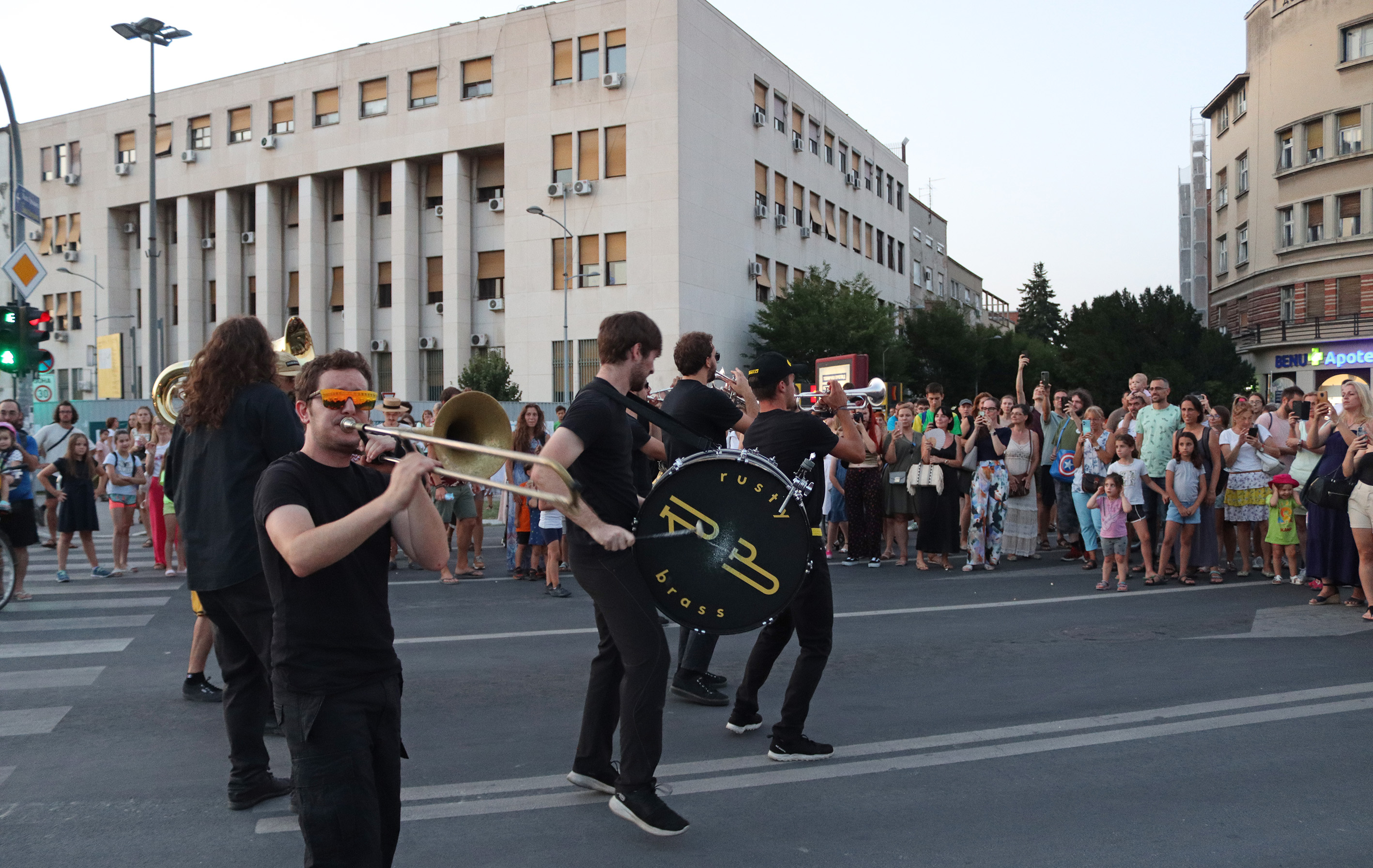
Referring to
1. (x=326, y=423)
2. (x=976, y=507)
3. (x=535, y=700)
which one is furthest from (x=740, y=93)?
(x=326, y=423)

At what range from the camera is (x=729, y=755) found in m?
5.15

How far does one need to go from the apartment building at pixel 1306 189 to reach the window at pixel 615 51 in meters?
25.7

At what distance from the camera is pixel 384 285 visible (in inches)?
1609

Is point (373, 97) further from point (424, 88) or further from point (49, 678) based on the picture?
point (49, 678)

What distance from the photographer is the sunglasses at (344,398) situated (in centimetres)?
291

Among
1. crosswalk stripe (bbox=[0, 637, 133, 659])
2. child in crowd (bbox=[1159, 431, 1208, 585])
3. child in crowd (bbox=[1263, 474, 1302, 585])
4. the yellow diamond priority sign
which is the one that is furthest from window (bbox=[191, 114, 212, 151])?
child in crowd (bbox=[1263, 474, 1302, 585])

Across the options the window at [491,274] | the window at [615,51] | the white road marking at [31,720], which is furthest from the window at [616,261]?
the white road marking at [31,720]

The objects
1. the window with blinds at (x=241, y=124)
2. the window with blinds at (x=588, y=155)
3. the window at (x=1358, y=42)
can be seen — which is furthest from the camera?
the window with blinds at (x=241, y=124)

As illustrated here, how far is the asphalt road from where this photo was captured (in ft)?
13.3

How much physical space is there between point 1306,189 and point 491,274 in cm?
3165

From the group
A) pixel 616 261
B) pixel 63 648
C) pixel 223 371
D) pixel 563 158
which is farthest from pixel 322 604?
pixel 563 158

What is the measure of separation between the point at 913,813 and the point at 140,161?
49.2 m

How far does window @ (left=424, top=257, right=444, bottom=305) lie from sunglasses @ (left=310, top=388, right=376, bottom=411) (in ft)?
124

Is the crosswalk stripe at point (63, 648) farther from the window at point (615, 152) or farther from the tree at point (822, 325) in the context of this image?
the tree at point (822, 325)
